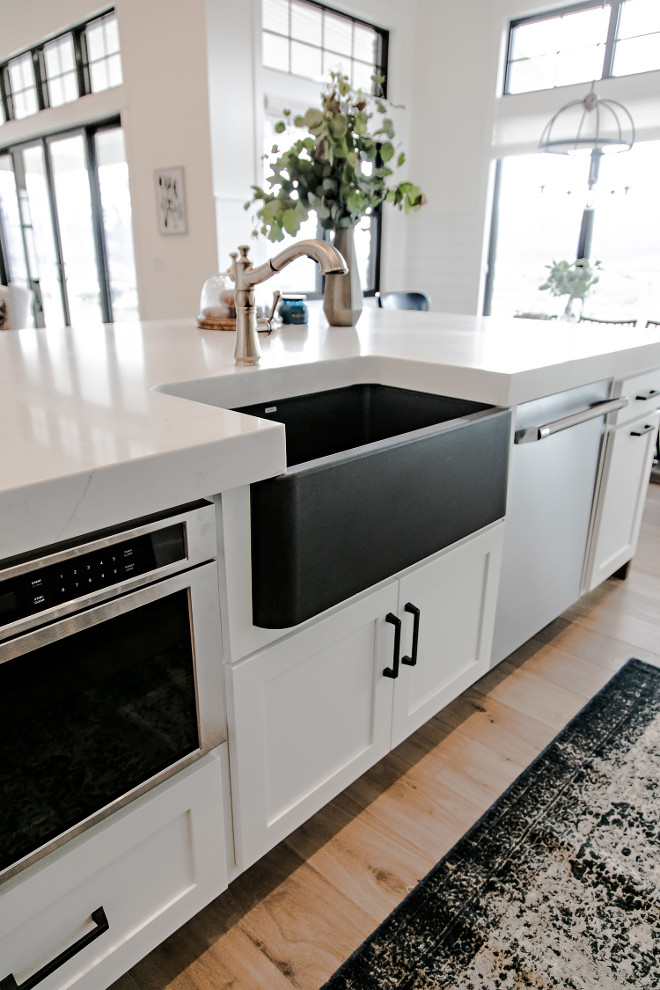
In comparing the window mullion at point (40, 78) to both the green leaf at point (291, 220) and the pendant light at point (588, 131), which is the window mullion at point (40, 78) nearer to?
the pendant light at point (588, 131)

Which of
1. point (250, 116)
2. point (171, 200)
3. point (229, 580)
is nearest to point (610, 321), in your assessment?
point (250, 116)

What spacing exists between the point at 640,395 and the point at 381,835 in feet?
4.85

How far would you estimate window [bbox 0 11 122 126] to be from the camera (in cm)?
520

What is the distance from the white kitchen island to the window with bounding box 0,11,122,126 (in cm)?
470

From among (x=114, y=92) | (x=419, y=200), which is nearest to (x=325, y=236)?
(x=114, y=92)

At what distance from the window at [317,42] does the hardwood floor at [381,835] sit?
187 inches

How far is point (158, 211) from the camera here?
4.98 metres

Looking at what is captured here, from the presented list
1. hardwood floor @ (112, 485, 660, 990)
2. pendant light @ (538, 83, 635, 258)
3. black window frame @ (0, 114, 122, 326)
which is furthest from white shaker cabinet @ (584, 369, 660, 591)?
black window frame @ (0, 114, 122, 326)

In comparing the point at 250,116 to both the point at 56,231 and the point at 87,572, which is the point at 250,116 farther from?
the point at 87,572

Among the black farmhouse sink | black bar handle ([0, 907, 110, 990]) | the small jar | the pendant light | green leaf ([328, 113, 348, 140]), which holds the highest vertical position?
the pendant light

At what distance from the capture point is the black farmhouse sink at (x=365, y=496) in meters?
0.93

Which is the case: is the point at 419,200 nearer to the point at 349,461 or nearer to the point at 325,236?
the point at 349,461

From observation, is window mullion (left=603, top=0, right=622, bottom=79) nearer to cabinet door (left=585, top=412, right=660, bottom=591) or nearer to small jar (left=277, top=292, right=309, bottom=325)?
cabinet door (left=585, top=412, right=660, bottom=591)

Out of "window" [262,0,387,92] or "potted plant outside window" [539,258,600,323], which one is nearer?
"potted plant outside window" [539,258,600,323]
